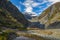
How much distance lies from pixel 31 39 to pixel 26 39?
927 mm

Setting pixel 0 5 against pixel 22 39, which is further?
pixel 0 5

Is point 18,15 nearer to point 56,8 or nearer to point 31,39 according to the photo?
point 56,8

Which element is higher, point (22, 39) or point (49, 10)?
point (49, 10)

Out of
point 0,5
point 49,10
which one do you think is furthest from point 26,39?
point 49,10

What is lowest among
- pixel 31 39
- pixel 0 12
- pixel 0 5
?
pixel 31 39

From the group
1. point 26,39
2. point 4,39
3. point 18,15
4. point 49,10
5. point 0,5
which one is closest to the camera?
point 4,39

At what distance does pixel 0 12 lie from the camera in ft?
194

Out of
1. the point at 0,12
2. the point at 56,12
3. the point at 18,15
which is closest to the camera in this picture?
the point at 0,12

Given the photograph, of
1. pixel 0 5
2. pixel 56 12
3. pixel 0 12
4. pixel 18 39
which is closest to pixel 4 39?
pixel 18 39

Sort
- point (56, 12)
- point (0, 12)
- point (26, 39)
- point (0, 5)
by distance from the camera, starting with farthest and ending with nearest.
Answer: point (56, 12) → point (0, 5) → point (0, 12) → point (26, 39)

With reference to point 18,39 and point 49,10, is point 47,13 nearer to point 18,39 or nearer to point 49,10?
point 49,10

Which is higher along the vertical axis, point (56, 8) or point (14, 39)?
point (56, 8)

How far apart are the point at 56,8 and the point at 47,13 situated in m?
20.5

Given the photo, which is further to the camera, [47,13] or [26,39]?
[47,13]
